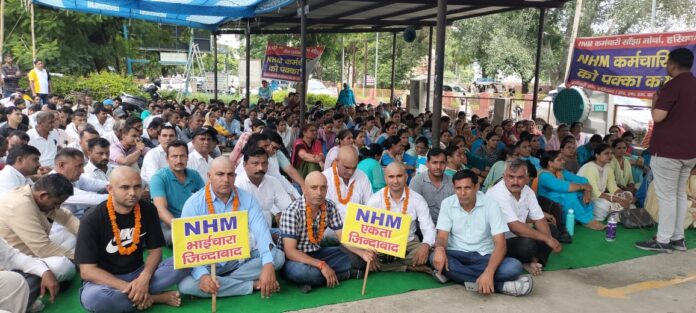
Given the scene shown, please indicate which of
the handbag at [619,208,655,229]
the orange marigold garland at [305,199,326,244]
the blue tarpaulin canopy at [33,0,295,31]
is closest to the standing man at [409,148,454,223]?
the orange marigold garland at [305,199,326,244]

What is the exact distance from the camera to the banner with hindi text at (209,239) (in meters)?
3.42

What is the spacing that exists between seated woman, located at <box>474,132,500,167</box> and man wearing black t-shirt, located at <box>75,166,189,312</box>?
5664 mm

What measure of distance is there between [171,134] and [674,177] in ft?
17.5

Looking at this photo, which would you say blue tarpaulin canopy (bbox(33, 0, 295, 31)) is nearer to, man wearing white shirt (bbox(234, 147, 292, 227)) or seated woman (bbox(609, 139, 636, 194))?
man wearing white shirt (bbox(234, 147, 292, 227))

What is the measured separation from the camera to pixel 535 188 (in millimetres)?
5922

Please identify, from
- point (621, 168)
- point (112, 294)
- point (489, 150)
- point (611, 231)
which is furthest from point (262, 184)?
point (621, 168)

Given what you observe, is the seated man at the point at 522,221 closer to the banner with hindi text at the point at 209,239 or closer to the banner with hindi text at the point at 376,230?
the banner with hindi text at the point at 376,230

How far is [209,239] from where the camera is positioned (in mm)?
3539

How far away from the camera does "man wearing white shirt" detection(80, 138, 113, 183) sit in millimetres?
5214

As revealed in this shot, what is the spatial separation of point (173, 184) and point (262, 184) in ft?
2.71

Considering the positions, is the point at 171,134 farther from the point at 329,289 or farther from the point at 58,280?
the point at 329,289


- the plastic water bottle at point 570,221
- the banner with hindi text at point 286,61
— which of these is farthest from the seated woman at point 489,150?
the banner with hindi text at point 286,61

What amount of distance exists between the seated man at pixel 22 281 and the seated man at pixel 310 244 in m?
1.73

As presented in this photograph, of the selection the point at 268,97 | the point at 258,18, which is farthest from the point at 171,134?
the point at 268,97
